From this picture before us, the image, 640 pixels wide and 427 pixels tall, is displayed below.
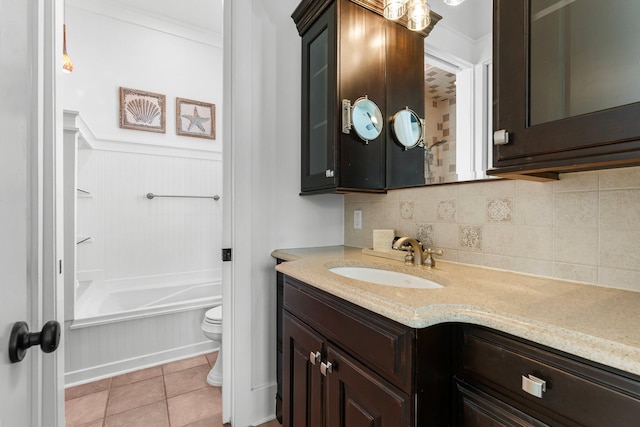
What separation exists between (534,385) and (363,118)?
1.28 m

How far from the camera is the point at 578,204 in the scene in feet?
2.95

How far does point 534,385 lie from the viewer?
54cm

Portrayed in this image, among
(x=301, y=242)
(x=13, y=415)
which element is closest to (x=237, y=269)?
(x=301, y=242)

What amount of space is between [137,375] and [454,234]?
7.67ft

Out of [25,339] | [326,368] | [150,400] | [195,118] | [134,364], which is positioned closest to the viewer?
[25,339]

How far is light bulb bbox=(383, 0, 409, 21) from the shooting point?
1404mm

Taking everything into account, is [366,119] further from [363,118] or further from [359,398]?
[359,398]

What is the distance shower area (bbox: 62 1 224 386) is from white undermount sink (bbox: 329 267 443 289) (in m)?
1.55

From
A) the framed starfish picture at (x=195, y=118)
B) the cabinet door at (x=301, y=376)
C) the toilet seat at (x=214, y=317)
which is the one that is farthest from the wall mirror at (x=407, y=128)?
the framed starfish picture at (x=195, y=118)

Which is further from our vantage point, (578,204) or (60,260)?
(60,260)

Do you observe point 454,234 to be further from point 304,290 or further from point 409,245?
point 304,290

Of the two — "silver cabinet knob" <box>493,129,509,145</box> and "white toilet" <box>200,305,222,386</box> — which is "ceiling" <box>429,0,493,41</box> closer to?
"silver cabinet knob" <box>493,129,509,145</box>

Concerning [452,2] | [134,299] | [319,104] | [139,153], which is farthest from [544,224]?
[139,153]

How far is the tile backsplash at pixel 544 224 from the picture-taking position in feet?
2.69
